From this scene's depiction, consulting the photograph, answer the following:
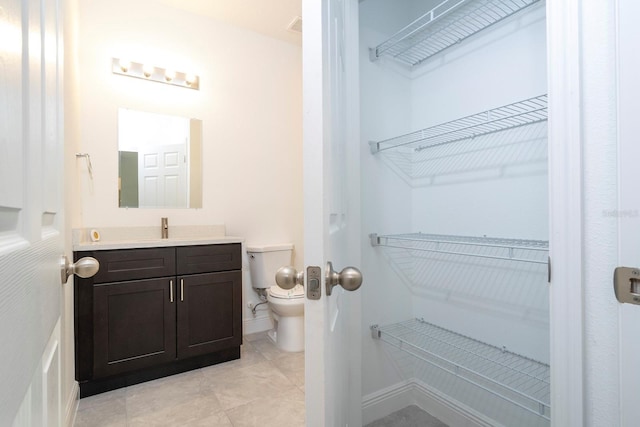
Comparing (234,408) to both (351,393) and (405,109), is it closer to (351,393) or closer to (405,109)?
(351,393)

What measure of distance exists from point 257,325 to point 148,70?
2351 mm

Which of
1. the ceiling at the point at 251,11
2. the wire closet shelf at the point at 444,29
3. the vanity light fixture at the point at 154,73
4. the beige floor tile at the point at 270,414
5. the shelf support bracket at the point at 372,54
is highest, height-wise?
the ceiling at the point at 251,11

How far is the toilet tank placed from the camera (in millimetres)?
→ 2623

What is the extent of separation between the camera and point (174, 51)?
2494 millimetres

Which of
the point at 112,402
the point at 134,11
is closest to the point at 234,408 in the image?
the point at 112,402

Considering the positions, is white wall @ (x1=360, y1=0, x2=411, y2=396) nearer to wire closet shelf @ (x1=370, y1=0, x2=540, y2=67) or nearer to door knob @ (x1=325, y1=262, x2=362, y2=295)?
wire closet shelf @ (x1=370, y1=0, x2=540, y2=67)

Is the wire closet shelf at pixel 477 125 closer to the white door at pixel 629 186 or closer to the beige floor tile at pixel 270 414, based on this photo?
the white door at pixel 629 186

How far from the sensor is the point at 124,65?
7.45ft

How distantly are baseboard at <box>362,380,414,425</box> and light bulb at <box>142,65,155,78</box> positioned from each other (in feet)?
8.95

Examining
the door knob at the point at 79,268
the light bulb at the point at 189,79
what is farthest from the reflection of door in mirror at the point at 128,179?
the door knob at the point at 79,268

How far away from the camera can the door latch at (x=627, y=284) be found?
606 mm

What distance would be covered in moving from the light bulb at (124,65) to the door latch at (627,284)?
2.95 meters

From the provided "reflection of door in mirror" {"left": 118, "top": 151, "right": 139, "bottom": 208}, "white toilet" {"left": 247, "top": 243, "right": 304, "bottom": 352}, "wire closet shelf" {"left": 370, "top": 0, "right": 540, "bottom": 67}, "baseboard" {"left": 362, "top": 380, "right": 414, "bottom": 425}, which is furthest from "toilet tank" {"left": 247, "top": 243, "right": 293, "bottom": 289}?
"wire closet shelf" {"left": 370, "top": 0, "right": 540, "bottom": 67}

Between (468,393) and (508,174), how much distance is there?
108 centimetres
